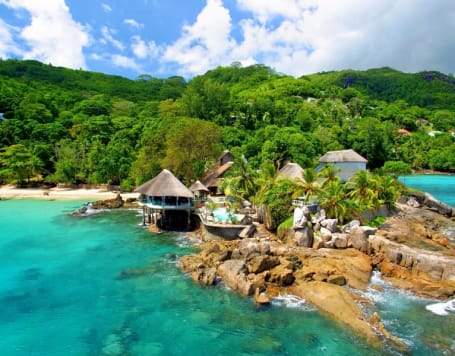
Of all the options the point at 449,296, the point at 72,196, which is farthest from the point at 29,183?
the point at 449,296

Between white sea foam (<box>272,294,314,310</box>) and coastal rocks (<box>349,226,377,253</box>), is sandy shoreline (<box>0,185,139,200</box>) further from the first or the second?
white sea foam (<box>272,294,314,310</box>)

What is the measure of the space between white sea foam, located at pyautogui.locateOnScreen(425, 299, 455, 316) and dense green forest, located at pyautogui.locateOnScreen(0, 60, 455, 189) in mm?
24546

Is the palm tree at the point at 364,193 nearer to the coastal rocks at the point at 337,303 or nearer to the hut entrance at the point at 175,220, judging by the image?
the coastal rocks at the point at 337,303

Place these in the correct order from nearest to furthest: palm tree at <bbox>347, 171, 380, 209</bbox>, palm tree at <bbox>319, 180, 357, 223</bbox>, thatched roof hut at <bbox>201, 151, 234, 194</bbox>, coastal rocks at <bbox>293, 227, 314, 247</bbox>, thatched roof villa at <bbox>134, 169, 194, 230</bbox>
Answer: coastal rocks at <bbox>293, 227, 314, 247</bbox>, palm tree at <bbox>319, 180, 357, 223</bbox>, palm tree at <bbox>347, 171, 380, 209</bbox>, thatched roof villa at <bbox>134, 169, 194, 230</bbox>, thatched roof hut at <bbox>201, 151, 234, 194</bbox>

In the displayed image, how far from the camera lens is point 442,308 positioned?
14.2 m

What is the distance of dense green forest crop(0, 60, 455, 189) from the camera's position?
130ft

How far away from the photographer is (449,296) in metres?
15.1

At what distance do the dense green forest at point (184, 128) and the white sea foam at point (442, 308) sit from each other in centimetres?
2455

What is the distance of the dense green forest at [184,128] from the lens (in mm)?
39594

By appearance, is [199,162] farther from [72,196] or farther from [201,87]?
[201,87]

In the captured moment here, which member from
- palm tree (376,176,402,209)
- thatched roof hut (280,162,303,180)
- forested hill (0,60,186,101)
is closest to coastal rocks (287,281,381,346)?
thatched roof hut (280,162,303,180)

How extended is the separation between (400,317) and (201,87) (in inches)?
2170

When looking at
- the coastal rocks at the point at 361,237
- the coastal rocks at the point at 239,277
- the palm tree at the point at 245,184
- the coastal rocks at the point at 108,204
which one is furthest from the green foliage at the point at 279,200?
the coastal rocks at the point at 108,204

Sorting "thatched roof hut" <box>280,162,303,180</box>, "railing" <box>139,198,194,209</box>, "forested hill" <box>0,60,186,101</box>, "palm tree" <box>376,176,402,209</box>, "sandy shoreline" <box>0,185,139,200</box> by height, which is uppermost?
"forested hill" <box>0,60,186,101</box>
